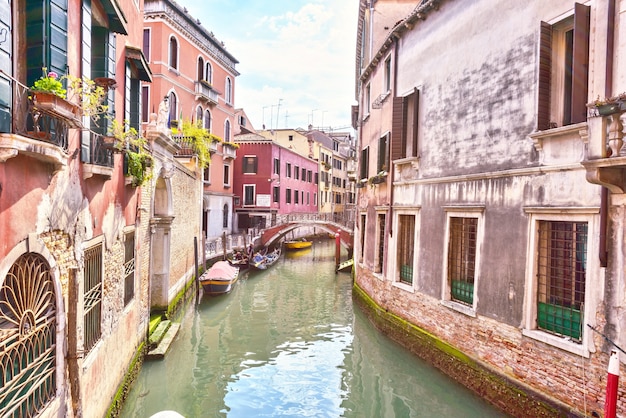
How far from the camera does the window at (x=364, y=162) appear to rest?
12.7m

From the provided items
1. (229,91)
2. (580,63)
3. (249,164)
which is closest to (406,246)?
(580,63)

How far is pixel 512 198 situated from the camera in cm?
602

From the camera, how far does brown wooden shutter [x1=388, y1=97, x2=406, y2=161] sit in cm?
918

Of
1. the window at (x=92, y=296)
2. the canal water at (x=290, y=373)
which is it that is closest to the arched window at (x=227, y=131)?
the canal water at (x=290, y=373)

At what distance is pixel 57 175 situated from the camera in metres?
3.61

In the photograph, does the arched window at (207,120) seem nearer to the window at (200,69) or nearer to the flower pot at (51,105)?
the window at (200,69)

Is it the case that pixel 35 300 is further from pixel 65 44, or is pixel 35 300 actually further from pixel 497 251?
pixel 497 251

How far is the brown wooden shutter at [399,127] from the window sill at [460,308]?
3.18 m

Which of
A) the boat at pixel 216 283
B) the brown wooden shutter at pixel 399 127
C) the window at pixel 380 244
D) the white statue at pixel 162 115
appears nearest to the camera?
the white statue at pixel 162 115

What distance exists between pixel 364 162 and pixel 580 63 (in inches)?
317

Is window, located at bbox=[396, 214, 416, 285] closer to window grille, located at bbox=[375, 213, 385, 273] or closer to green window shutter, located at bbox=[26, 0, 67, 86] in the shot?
window grille, located at bbox=[375, 213, 385, 273]

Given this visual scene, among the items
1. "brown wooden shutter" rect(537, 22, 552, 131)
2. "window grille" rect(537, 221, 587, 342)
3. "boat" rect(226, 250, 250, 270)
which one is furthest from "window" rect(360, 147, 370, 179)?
"boat" rect(226, 250, 250, 270)

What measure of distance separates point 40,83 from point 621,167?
4921 mm

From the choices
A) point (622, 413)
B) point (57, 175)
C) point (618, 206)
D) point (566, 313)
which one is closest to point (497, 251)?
point (566, 313)
